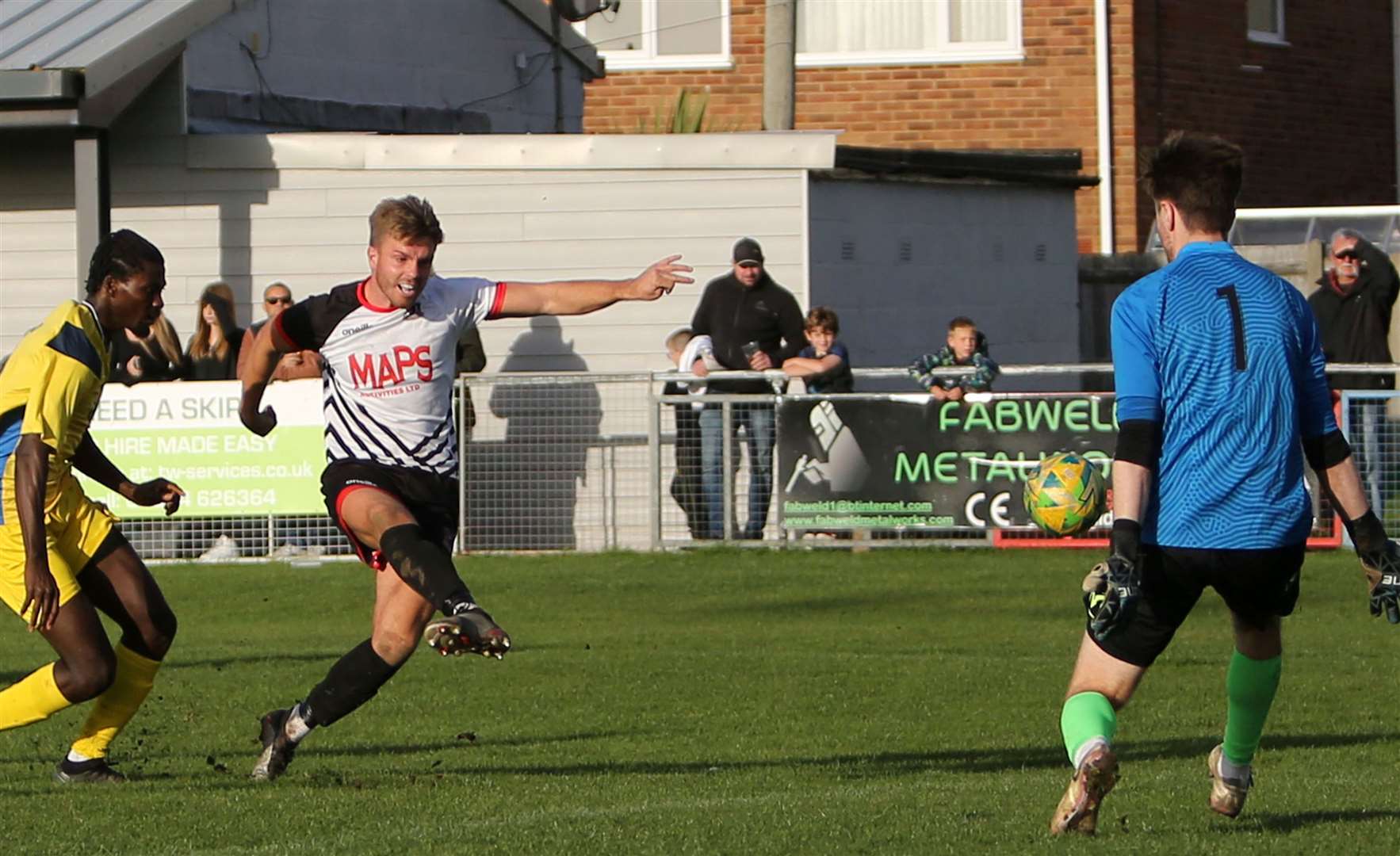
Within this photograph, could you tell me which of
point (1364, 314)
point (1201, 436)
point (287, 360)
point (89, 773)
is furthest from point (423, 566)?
point (1364, 314)

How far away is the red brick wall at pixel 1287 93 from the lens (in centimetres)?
2803

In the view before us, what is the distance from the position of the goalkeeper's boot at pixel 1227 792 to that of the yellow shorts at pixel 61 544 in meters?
3.94

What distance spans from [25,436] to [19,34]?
13128 millimetres

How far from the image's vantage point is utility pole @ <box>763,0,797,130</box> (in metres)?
22.5

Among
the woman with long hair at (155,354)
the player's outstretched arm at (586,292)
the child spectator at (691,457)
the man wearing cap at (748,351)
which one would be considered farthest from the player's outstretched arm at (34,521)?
the woman with long hair at (155,354)

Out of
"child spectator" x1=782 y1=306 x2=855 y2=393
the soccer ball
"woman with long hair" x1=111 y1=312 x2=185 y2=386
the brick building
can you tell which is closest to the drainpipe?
the brick building

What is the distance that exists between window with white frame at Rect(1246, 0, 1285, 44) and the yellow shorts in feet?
76.5

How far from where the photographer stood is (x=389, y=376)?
8336 mm

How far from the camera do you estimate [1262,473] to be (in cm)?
656

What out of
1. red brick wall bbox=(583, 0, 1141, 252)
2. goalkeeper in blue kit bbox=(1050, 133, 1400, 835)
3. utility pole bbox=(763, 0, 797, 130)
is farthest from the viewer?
red brick wall bbox=(583, 0, 1141, 252)

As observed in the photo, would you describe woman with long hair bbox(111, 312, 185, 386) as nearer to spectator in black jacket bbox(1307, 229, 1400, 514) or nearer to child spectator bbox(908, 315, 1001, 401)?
child spectator bbox(908, 315, 1001, 401)

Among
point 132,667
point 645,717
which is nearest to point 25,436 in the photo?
point 132,667

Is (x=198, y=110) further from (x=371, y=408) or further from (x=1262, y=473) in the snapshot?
(x=1262, y=473)

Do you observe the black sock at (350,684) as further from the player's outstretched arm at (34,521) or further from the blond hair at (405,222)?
the blond hair at (405,222)
